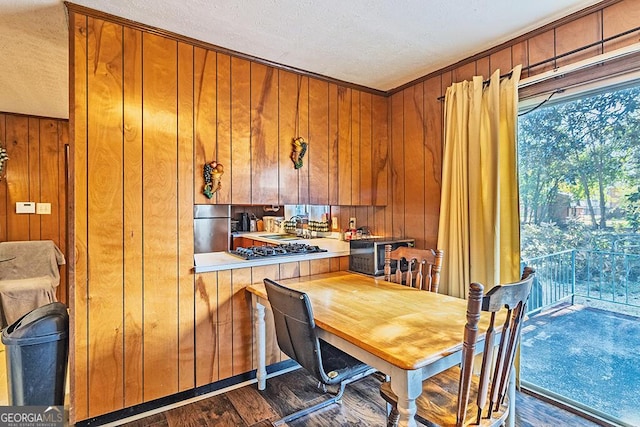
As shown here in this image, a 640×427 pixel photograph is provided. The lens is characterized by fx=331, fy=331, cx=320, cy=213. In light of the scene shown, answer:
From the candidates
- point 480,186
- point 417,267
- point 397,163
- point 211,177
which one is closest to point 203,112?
point 211,177

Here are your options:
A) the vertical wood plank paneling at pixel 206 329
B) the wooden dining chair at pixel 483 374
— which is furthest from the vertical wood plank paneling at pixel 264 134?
the wooden dining chair at pixel 483 374

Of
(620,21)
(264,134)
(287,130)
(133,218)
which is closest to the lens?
(620,21)

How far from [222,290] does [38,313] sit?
3.42 feet

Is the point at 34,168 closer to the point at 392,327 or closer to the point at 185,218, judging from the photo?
the point at 185,218

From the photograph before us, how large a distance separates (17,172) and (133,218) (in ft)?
9.69

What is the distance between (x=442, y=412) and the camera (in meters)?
1.38

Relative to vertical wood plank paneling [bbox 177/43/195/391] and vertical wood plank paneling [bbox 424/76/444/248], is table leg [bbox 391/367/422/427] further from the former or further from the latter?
vertical wood plank paneling [bbox 424/76/444/248]

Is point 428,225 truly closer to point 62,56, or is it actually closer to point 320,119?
point 320,119

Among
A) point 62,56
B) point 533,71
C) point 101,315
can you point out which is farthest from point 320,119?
point 101,315

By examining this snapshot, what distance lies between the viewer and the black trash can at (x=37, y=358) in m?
1.79

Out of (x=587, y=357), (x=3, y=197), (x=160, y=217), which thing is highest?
(x=3, y=197)

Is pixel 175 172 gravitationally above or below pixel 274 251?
above

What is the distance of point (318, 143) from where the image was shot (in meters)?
2.86

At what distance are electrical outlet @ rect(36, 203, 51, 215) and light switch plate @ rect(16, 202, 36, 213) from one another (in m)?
0.04
